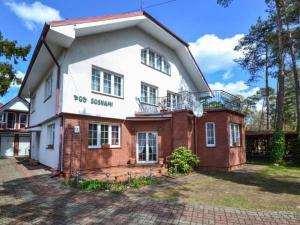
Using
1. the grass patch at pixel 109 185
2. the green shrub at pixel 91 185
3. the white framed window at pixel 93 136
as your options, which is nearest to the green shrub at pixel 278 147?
the grass patch at pixel 109 185

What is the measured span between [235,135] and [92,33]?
11.1 meters

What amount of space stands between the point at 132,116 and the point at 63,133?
4892 millimetres

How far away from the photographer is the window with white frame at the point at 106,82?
1362cm

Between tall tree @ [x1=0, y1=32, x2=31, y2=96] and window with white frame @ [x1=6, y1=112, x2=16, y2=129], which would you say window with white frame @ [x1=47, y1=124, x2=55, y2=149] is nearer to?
tall tree @ [x1=0, y1=32, x2=31, y2=96]

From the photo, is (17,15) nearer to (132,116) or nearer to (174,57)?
A: (132,116)

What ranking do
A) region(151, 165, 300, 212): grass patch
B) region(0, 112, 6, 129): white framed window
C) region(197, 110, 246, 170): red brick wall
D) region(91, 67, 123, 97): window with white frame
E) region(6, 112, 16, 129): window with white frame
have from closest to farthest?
region(151, 165, 300, 212): grass patch, region(91, 67, 123, 97): window with white frame, region(197, 110, 246, 170): red brick wall, region(0, 112, 6, 129): white framed window, region(6, 112, 16, 129): window with white frame

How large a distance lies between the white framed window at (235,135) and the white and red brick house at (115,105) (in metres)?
0.07

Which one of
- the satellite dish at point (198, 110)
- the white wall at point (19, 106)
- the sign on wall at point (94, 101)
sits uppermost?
the white wall at point (19, 106)

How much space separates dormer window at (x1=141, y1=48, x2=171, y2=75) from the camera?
1736 centimetres

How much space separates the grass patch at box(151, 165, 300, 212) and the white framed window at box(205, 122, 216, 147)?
10.9 feet

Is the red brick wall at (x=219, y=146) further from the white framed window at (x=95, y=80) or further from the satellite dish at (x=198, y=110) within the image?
the white framed window at (x=95, y=80)

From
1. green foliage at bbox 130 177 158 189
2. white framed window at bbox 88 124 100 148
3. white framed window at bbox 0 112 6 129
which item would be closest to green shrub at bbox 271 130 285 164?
green foliage at bbox 130 177 158 189

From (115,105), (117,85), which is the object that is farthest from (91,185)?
(117,85)

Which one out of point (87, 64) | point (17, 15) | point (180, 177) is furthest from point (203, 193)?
point (17, 15)
